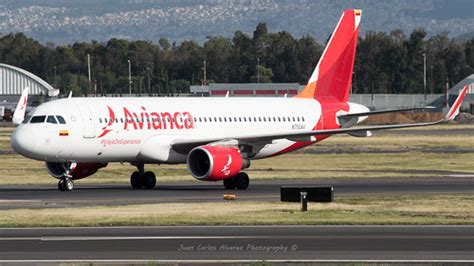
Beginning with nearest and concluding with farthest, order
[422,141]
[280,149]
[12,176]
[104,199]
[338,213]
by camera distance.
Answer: [338,213]
[104,199]
[280,149]
[12,176]
[422,141]

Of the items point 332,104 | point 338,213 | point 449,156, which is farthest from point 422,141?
point 338,213

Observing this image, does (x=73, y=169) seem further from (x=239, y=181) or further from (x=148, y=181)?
(x=239, y=181)

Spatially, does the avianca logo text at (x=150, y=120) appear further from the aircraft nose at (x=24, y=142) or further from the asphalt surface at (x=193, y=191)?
the aircraft nose at (x=24, y=142)

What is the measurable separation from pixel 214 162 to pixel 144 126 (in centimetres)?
353

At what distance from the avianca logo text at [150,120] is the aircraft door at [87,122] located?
1.21 feet

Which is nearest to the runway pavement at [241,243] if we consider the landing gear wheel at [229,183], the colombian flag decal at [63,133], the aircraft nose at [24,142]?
the aircraft nose at [24,142]

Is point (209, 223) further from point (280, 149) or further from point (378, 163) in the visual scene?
point (378, 163)

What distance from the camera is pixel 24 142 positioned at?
44688 millimetres

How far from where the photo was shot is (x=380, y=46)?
197000 millimetres

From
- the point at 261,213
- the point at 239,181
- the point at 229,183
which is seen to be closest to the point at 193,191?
the point at 229,183

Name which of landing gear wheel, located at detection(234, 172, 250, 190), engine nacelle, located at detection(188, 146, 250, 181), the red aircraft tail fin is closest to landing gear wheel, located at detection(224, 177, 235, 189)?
landing gear wheel, located at detection(234, 172, 250, 190)

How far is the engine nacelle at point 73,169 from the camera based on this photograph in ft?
155

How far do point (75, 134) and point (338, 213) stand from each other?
13548 mm

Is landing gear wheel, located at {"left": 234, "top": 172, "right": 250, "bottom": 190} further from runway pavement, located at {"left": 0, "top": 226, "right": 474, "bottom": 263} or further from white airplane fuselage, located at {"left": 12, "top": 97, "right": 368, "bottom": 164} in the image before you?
runway pavement, located at {"left": 0, "top": 226, "right": 474, "bottom": 263}
